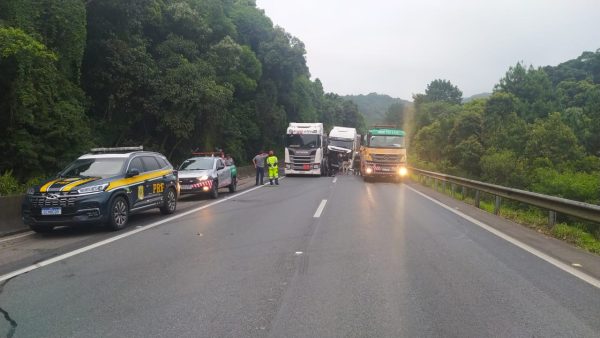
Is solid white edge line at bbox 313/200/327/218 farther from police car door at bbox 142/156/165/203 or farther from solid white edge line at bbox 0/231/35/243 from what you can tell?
solid white edge line at bbox 0/231/35/243

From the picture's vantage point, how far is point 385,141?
27359mm

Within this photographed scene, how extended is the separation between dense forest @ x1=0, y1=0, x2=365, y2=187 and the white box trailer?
5.26 metres

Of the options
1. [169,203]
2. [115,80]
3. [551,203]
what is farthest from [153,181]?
[115,80]

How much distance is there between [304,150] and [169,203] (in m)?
19.7

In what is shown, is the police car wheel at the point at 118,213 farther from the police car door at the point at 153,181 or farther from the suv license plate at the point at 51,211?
the police car door at the point at 153,181

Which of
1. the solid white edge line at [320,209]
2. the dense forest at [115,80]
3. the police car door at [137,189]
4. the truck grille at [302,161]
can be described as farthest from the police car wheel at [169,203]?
the truck grille at [302,161]

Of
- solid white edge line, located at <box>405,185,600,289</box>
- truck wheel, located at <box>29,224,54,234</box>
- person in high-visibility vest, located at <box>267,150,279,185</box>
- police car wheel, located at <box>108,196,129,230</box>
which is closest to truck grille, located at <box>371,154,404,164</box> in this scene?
person in high-visibility vest, located at <box>267,150,279,185</box>

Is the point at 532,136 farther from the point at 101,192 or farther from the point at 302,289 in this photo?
the point at 302,289

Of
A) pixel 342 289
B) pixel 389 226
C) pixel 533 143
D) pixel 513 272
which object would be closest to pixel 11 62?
pixel 389 226

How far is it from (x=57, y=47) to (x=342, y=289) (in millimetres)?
16580

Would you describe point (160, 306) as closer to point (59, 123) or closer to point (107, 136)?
point (59, 123)

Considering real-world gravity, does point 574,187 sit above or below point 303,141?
below

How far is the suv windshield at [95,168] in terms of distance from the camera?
36.2ft

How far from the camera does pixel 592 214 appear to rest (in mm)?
8758
